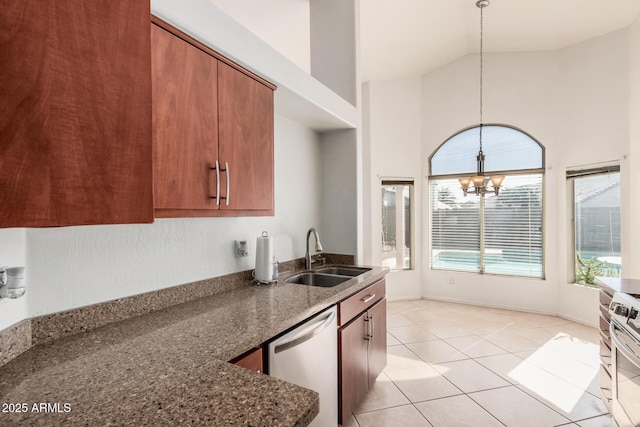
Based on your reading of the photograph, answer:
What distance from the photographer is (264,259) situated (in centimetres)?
223

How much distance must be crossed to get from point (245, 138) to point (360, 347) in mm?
1572

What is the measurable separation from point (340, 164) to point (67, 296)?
2342mm

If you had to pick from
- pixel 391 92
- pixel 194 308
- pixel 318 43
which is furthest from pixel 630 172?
pixel 194 308

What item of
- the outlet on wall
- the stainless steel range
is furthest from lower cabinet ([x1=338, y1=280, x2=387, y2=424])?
the stainless steel range

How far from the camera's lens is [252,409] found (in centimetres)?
79

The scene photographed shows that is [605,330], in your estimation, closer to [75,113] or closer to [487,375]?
[487,375]

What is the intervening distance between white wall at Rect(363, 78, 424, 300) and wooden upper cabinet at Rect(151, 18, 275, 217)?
3.27m

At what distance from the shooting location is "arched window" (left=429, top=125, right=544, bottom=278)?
4672 millimetres

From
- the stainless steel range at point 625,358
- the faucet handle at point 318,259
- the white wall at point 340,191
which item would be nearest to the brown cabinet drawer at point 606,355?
the stainless steel range at point 625,358

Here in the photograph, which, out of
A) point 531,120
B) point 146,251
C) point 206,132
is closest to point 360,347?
point 146,251

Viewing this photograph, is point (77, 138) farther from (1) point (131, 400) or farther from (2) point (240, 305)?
(2) point (240, 305)

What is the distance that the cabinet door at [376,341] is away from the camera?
246cm

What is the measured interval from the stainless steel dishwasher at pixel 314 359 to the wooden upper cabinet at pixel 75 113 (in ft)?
2.86

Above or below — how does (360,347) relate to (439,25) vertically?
below
